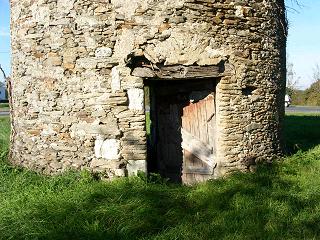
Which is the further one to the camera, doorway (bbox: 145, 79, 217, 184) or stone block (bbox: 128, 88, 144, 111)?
doorway (bbox: 145, 79, 217, 184)

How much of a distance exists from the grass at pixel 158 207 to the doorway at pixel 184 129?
33.5 inches

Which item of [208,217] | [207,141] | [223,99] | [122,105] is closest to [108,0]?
[122,105]

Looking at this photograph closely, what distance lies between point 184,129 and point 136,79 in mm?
1507

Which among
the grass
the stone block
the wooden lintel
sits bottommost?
the grass

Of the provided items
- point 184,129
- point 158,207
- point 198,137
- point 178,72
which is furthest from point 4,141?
point 158,207

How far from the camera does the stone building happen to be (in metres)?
6.09

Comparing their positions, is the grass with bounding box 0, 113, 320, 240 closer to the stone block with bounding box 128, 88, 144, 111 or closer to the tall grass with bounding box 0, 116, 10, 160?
the stone block with bounding box 128, 88, 144, 111

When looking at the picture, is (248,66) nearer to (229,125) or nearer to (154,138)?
(229,125)

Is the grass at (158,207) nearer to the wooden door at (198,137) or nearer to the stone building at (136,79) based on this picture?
the stone building at (136,79)

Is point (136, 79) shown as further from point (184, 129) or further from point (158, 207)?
point (158, 207)

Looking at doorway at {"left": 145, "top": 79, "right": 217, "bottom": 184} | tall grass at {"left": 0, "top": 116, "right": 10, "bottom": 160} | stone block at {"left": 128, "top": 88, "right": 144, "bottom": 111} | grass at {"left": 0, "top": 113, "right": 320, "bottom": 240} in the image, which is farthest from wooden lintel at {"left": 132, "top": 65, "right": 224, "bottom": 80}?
tall grass at {"left": 0, "top": 116, "right": 10, "bottom": 160}

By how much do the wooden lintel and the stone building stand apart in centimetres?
2

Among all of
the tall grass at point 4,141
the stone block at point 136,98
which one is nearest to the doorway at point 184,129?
the stone block at point 136,98

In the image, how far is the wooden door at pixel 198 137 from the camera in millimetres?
6848
